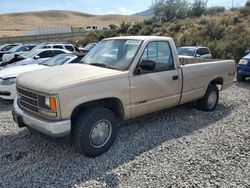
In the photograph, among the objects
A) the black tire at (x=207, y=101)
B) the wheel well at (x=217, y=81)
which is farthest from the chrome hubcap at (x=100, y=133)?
the wheel well at (x=217, y=81)

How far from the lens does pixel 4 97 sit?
23.5 ft

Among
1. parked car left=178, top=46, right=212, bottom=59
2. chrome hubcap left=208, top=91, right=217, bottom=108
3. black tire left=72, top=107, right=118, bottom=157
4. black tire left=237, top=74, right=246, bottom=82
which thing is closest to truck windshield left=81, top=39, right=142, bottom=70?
black tire left=72, top=107, right=118, bottom=157

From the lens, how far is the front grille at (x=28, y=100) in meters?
4.00

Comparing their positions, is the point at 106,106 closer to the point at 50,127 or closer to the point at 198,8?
the point at 50,127

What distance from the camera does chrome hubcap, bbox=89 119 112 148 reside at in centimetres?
417

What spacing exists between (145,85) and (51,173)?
2090 millimetres

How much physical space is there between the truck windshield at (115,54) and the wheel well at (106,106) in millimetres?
595

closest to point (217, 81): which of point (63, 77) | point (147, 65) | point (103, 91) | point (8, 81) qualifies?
point (147, 65)

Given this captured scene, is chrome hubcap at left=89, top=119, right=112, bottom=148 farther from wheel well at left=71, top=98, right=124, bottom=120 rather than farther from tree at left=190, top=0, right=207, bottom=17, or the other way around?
tree at left=190, top=0, right=207, bottom=17

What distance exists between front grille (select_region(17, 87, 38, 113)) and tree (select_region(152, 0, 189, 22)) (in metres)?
38.5

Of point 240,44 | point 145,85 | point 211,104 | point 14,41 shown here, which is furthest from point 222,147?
point 14,41

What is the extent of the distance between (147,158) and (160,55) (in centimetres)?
201

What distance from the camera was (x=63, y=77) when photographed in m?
4.06

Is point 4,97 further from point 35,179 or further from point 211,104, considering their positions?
point 211,104
